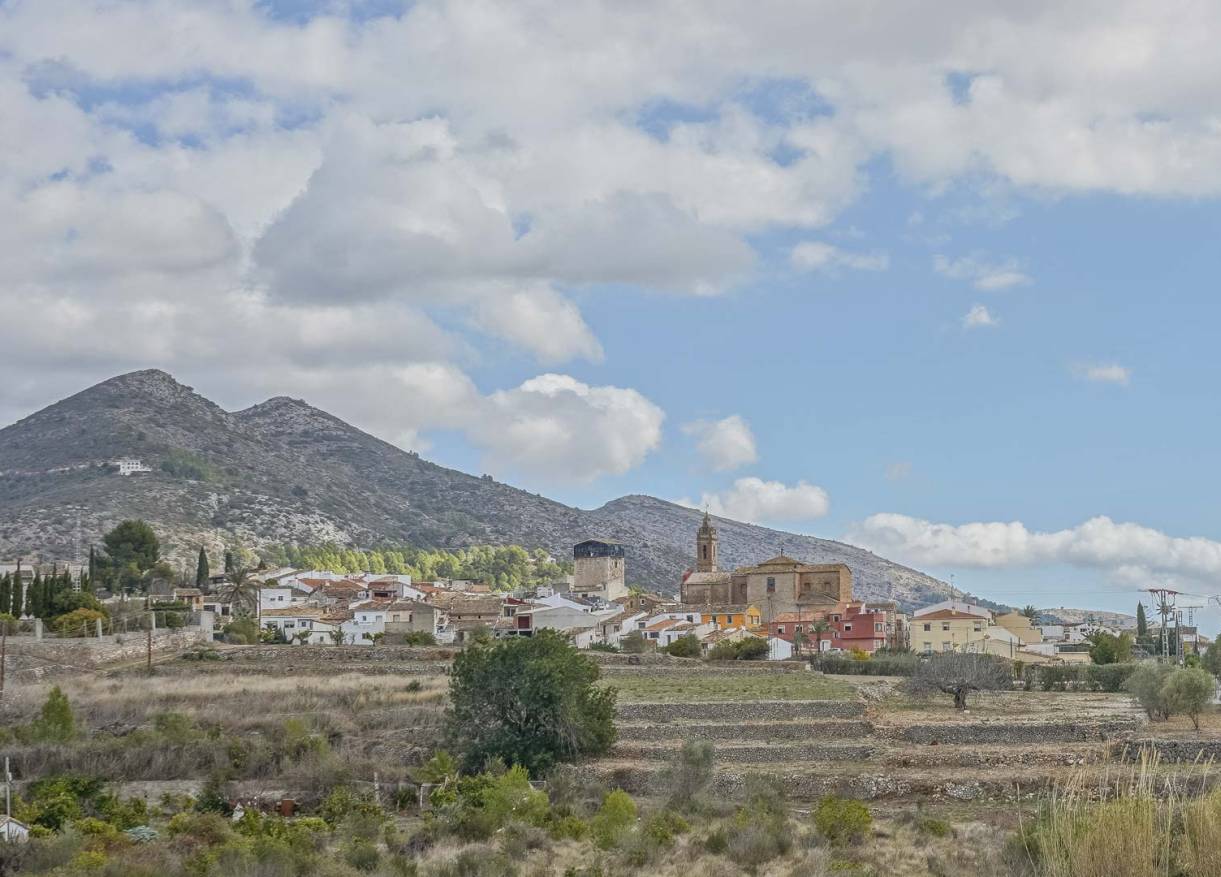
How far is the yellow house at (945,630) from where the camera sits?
82500 mm

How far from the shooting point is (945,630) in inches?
3273

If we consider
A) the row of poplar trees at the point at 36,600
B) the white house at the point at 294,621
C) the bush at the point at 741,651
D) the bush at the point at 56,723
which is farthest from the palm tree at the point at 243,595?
the bush at the point at 56,723

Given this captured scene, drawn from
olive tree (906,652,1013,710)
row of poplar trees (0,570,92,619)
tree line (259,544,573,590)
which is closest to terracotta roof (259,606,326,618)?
row of poplar trees (0,570,92,619)

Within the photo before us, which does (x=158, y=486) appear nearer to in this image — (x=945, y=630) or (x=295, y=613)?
(x=295, y=613)

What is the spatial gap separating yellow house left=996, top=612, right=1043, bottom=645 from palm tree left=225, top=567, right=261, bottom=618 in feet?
159

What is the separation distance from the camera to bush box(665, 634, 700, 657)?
67.5 meters

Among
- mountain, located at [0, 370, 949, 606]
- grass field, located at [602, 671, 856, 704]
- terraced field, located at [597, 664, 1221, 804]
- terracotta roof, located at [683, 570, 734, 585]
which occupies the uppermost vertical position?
mountain, located at [0, 370, 949, 606]

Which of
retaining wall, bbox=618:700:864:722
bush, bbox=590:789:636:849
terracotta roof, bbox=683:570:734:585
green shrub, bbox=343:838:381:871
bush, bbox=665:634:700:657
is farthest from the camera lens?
terracotta roof, bbox=683:570:734:585

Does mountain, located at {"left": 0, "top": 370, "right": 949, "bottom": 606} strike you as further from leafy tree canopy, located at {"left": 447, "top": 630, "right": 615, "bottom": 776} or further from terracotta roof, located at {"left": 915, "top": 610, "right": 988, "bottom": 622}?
leafy tree canopy, located at {"left": 447, "top": 630, "right": 615, "bottom": 776}

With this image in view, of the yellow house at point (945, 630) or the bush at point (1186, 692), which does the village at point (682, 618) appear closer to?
the yellow house at point (945, 630)

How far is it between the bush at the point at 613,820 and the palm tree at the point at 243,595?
52.3 m

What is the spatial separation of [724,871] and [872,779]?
9.33 metres

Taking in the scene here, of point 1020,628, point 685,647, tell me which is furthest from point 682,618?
point 1020,628

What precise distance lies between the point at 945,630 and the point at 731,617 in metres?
12.9
